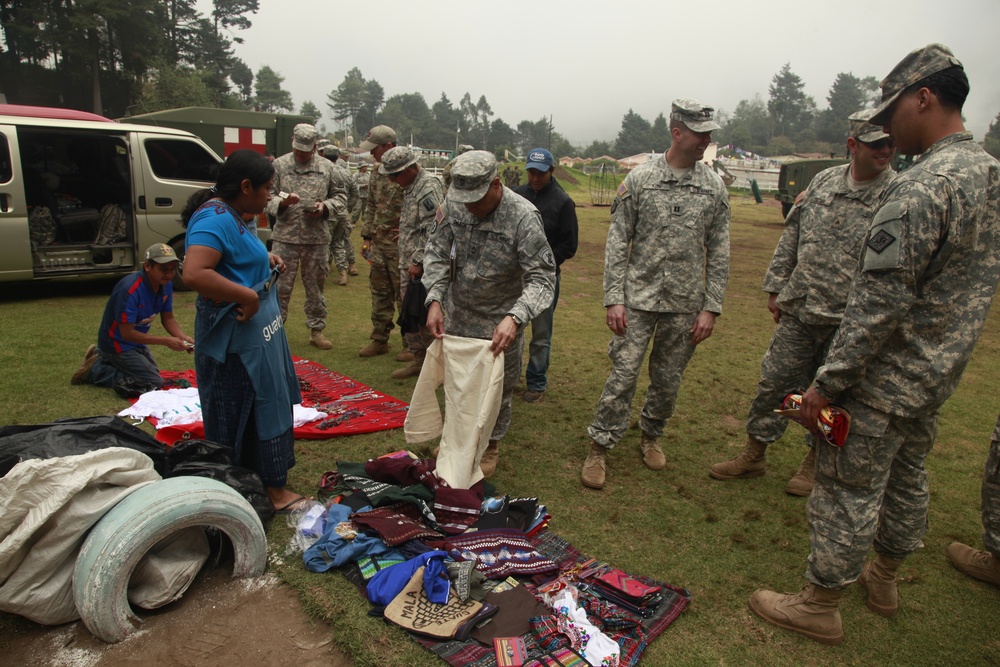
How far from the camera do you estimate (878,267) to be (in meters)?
2.06

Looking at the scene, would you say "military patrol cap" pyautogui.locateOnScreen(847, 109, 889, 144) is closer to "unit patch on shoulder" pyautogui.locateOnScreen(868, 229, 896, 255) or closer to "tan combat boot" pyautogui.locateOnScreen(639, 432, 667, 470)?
"unit patch on shoulder" pyautogui.locateOnScreen(868, 229, 896, 255)

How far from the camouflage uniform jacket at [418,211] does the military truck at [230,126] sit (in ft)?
38.3

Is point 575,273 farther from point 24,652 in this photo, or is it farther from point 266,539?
point 24,652

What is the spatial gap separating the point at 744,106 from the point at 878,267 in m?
162

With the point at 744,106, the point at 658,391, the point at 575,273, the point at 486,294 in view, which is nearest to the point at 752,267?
the point at 575,273

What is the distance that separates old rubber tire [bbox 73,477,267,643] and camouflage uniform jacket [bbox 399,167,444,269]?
293 centimetres

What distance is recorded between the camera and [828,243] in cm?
335

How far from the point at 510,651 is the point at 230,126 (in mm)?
17091

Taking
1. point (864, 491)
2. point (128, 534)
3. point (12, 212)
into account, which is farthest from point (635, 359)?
point (12, 212)

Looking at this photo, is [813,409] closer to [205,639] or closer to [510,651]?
[510,651]

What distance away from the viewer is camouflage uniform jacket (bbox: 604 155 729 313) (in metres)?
3.63

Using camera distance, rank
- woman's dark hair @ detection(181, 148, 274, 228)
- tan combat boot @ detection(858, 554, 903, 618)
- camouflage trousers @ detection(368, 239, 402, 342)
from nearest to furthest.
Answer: tan combat boot @ detection(858, 554, 903, 618)
woman's dark hair @ detection(181, 148, 274, 228)
camouflage trousers @ detection(368, 239, 402, 342)

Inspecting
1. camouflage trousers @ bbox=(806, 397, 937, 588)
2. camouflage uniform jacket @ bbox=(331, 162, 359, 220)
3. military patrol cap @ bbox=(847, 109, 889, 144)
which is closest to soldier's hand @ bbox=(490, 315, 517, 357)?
camouflage trousers @ bbox=(806, 397, 937, 588)

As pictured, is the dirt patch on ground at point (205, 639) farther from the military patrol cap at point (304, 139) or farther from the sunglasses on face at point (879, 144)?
the military patrol cap at point (304, 139)
